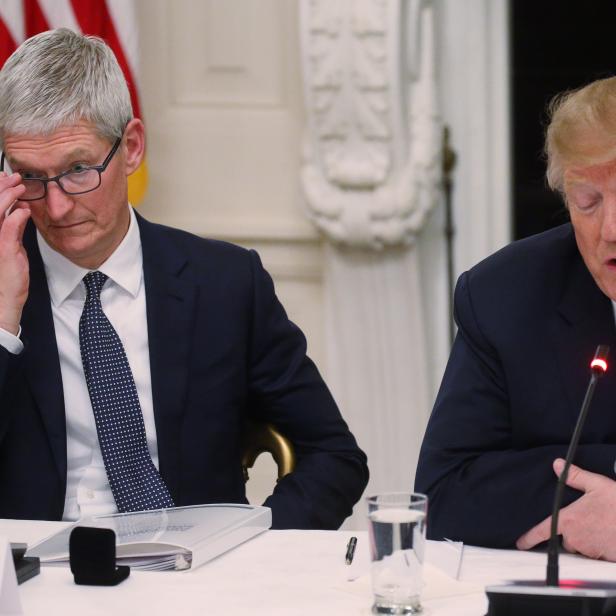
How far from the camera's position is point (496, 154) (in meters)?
3.96

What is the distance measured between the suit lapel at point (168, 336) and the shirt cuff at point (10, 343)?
269 millimetres

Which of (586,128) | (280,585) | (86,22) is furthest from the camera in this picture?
(86,22)

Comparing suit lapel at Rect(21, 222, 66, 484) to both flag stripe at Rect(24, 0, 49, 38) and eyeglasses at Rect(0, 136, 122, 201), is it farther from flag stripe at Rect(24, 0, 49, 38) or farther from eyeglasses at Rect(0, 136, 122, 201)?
flag stripe at Rect(24, 0, 49, 38)

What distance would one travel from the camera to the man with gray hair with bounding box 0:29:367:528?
7.91ft

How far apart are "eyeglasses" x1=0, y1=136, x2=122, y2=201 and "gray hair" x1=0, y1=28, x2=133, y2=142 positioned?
0.07 meters

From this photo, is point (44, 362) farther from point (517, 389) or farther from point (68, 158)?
point (517, 389)

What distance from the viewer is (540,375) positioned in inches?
90.2

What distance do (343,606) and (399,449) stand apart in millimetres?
2243

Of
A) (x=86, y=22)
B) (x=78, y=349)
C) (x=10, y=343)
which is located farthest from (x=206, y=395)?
(x=86, y=22)

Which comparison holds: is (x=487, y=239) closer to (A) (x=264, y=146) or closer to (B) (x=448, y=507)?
(A) (x=264, y=146)

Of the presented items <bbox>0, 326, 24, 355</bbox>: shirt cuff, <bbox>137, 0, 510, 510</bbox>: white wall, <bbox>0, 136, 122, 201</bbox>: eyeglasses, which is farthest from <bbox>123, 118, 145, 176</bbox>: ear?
<bbox>137, 0, 510, 510</bbox>: white wall

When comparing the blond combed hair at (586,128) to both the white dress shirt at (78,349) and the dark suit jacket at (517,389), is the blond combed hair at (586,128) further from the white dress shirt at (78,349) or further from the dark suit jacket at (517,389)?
the white dress shirt at (78,349)

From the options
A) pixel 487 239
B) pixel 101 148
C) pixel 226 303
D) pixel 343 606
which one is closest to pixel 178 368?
pixel 226 303

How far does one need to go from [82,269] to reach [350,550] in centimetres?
89
